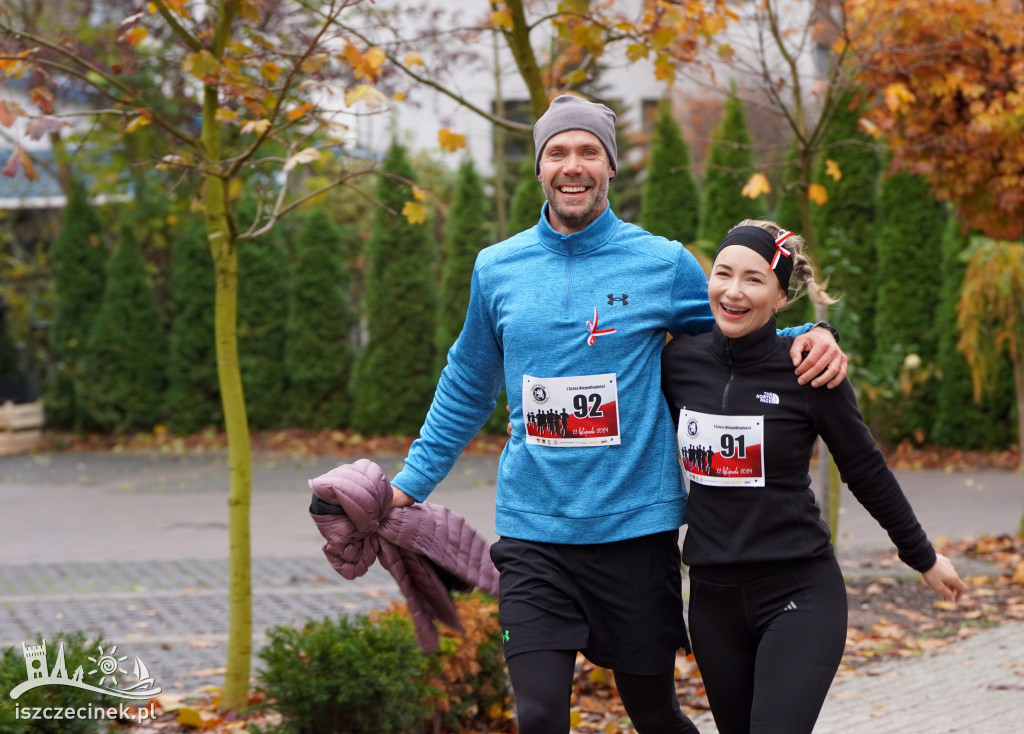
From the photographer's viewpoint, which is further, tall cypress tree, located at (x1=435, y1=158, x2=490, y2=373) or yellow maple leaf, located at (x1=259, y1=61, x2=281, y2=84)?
tall cypress tree, located at (x1=435, y1=158, x2=490, y2=373)

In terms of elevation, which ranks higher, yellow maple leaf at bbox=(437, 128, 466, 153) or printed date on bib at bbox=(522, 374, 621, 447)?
yellow maple leaf at bbox=(437, 128, 466, 153)

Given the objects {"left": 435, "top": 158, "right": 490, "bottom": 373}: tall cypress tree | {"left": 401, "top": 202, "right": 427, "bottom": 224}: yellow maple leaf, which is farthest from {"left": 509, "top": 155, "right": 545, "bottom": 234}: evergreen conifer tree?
{"left": 401, "top": 202, "right": 427, "bottom": 224}: yellow maple leaf

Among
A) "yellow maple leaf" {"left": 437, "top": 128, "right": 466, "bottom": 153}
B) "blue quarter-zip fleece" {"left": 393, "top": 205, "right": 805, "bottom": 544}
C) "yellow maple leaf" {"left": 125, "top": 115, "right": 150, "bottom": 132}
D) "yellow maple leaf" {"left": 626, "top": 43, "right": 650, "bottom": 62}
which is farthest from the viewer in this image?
"yellow maple leaf" {"left": 626, "top": 43, "right": 650, "bottom": 62}

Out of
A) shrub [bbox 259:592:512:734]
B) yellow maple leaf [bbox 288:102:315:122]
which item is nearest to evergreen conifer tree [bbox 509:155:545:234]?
Result: yellow maple leaf [bbox 288:102:315:122]

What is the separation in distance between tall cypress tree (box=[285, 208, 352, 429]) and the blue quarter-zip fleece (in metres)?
13.7

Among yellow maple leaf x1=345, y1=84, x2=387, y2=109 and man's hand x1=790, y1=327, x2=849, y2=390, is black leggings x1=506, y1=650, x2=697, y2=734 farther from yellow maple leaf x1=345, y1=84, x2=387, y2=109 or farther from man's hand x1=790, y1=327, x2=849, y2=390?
yellow maple leaf x1=345, y1=84, x2=387, y2=109

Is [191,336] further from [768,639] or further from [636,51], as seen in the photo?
[768,639]

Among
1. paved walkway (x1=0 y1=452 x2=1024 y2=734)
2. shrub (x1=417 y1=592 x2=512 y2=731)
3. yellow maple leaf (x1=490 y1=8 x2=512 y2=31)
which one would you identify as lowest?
paved walkway (x1=0 y1=452 x2=1024 y2=734)

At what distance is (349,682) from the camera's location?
163 inches

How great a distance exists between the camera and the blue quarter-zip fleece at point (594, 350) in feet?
10.3

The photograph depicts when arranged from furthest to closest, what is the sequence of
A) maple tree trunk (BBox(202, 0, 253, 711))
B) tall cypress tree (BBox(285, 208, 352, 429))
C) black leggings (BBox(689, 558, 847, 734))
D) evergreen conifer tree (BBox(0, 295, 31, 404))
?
evergreen conifer tree (BBox(0, 295, 31, 404)) < tall cypress tree (BBox(285, 208, 352, 429)) < maple tree trunk (BBox(202, 0, 253, 711)) < black leggings (BBox(689, 558, 847, 734))

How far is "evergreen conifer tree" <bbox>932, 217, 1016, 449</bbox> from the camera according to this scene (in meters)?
13.8

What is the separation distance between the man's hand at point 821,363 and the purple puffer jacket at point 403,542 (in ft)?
3.79

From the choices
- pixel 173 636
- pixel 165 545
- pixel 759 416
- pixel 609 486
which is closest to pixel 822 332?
pixel 759 416
